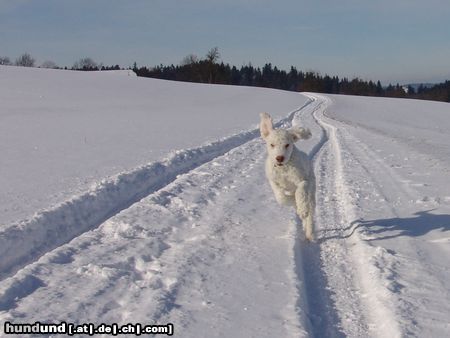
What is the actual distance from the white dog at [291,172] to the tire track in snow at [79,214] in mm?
2341

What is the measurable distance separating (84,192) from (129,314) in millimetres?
4138

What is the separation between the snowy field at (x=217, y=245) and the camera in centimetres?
417

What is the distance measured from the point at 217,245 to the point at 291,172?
1.32 m

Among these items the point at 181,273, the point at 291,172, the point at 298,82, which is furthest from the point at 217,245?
the point at 298,82

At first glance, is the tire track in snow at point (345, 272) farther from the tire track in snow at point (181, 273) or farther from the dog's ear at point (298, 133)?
the dog's ear at point (298, 133)

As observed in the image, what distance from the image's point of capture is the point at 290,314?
4.20 m

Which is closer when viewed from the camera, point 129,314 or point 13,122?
point 129,314

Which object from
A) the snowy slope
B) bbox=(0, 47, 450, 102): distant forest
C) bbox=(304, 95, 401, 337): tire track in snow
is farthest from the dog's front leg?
bbox=(0, 47, 450, 102): distant forest

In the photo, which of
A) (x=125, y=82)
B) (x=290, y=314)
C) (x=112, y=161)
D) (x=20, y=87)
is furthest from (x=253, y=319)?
(x=125, y=82)

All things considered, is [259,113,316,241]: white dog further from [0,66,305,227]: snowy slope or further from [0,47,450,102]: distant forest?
[0,47,450,102]: distant forest

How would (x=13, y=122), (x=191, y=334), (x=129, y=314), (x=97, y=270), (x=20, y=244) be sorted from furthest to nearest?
(x=13, y=122) < (x=20, y=244) < (x=97, y=270) < (x=129, y=314) < (x=191, y=334)

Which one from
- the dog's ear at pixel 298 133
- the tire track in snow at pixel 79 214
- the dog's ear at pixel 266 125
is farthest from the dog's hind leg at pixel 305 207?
the tire track in snow at pixel 79 214

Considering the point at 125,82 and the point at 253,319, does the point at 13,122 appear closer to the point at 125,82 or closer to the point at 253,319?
the point at 253,319

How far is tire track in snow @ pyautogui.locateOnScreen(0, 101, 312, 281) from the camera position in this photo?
565 centimetres
